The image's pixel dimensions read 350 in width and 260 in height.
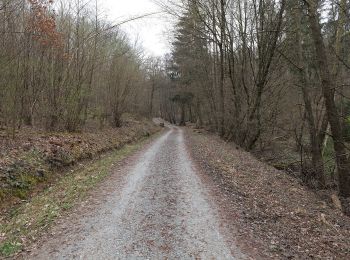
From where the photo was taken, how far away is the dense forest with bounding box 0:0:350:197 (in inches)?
458

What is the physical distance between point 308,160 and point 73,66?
12.1 metres

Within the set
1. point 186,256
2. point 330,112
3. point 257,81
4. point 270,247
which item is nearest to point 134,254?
point 186,256

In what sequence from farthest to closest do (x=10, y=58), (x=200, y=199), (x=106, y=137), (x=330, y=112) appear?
(x=106, y=137) → (x=10, y=58) → (x=330, y=112) → (x=200, y=199)

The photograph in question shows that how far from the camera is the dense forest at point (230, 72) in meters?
11.6

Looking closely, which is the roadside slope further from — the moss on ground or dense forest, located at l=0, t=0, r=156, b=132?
dense forest, located at l=0, t=0, r=156, b=132

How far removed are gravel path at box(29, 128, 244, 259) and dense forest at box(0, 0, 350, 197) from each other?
5006 mm

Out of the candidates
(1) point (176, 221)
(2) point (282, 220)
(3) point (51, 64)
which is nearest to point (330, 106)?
(2) point (282, 220)

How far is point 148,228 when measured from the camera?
634 centimetres

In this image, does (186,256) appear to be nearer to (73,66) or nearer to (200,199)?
(200,199)

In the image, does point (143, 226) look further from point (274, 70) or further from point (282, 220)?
point (274, 70)

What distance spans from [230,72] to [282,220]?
Answer: 1571cm

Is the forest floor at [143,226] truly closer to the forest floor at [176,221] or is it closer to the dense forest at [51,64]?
the forest floor at [176,221]

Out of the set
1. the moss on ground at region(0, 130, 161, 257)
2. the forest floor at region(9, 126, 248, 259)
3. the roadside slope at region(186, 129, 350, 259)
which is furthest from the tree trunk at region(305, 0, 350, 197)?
the moss on ground at region(0, 130, 161, 257)

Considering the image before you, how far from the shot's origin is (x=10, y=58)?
11.5m
